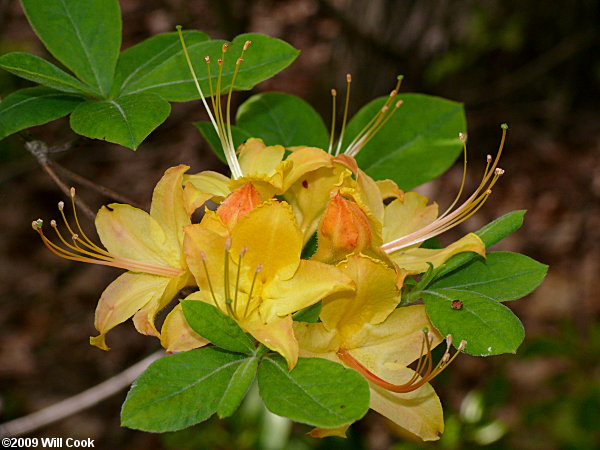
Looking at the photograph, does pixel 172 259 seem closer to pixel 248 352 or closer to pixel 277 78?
pixel 248 352

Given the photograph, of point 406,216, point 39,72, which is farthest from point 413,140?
point 39,72

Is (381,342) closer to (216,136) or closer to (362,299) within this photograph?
(362,299)

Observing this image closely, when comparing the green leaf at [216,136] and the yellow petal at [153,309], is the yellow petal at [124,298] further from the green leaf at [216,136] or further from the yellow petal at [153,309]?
the green leaf at [216,136]

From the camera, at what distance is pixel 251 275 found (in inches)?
47.0

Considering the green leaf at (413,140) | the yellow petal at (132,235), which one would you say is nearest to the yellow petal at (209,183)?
the yellow petal at (132,235)

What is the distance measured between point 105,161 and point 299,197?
350cm

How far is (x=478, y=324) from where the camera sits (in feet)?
3.78

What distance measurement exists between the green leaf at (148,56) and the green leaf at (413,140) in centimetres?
44

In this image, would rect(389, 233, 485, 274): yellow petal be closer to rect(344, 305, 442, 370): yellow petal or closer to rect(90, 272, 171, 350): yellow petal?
rect(344, 305, 442, 370): yellow petal

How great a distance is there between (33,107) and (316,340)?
0.74 metres

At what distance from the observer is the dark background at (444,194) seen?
2.89m

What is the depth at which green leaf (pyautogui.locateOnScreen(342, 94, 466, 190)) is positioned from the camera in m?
1.62

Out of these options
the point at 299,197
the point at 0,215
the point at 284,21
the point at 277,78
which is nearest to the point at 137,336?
the point at 0,215

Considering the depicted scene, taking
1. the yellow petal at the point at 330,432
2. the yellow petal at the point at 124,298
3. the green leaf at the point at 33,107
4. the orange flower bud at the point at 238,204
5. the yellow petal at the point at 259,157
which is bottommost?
the yellow petal at the point at 330,432
